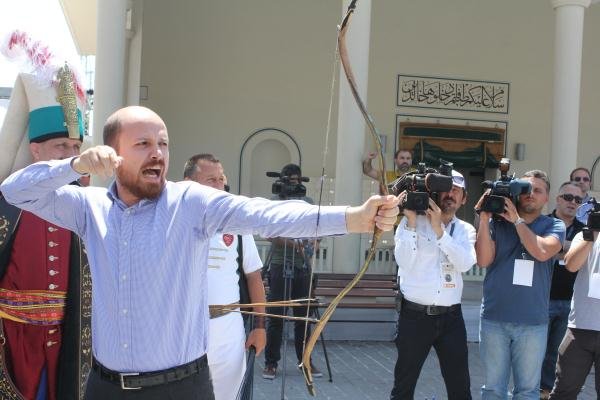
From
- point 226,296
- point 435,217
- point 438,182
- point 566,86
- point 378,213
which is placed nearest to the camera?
point 378,213

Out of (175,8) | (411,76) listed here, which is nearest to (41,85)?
(175,8)

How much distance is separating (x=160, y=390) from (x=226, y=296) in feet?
4.74

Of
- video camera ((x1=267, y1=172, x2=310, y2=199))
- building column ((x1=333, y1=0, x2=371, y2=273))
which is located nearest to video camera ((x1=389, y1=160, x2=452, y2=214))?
video camera ((x1=267, y1=172, x2=310, y2=199))

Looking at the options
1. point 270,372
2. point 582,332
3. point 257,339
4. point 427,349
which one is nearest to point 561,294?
point 582,332

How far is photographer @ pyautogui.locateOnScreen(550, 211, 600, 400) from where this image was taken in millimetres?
4840

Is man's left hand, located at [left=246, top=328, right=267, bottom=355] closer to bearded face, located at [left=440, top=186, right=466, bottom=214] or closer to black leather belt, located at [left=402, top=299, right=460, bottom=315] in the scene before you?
black leather belt, located at [left=402, top=299, right=460, bottom=315]

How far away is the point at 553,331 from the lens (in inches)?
245

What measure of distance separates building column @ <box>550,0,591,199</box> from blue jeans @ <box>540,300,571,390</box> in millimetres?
4840

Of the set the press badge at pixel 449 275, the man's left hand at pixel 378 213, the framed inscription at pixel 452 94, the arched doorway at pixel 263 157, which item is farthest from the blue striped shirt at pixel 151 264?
the framed inscription at pixel 452 94

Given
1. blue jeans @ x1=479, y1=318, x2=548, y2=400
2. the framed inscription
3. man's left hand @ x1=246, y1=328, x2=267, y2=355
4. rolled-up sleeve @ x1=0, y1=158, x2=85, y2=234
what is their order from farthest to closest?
the framed inscription
blue jeans @ x1=479, y1=318, x2=548, y2=400
man's left hand @ x1=246, y1=328, x2=267, y2=355
rolled-up sleeve @ x1=0, y1=158, x2=85, y2=234

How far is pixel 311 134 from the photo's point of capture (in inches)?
532

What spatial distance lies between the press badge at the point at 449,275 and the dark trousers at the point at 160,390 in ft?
8.15

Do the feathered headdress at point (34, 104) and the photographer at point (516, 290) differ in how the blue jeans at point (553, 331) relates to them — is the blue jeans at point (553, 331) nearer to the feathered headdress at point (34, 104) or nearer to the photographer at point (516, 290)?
the photographer at point (516, 290)

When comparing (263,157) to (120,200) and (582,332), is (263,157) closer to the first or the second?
(582,332)
